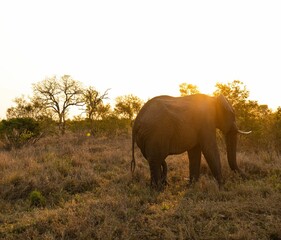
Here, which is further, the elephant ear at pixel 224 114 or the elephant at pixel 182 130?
the elephant ear at pixel 224 114

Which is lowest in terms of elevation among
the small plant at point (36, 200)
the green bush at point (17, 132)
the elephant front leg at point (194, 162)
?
the small plant at point (36, 200)

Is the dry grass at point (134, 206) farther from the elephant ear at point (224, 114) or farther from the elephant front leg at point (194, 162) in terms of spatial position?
the elephant ear at point (224, 114)

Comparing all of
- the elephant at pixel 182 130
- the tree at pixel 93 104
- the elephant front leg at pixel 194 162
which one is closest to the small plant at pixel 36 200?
the elephant at pixel 182 130

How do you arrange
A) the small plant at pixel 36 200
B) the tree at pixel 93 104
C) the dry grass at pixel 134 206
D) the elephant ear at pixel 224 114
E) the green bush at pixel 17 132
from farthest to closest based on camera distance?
the tree at pixel 93 104 → the green bush at pixel 17 132 → the elephant ear at pixel 224 114 → the small plant at pixel 36 200 → the dry grass at pixel 134 206

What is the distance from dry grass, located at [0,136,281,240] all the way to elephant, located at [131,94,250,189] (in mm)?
578

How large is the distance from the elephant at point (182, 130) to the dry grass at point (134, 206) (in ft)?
1.90

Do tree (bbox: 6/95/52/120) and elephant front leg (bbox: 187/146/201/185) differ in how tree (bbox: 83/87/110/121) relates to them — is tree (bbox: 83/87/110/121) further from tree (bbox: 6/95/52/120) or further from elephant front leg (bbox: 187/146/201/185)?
elephant front leg (bbox: 187/146/201/185)

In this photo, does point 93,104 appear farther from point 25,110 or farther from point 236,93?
point 236,93

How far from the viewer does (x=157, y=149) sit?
267 inches

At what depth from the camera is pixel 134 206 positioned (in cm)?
538

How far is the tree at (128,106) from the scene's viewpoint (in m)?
32.0

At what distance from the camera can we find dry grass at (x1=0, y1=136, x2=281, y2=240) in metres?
4.20

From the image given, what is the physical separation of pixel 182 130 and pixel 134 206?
2.54m

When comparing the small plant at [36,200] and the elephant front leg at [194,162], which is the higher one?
the elephant front leg at [194,162]
